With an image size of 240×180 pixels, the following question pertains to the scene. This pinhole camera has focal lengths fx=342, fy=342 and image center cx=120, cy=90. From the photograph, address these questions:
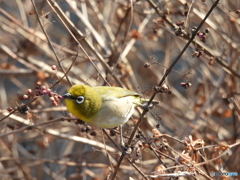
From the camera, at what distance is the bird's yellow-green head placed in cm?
320

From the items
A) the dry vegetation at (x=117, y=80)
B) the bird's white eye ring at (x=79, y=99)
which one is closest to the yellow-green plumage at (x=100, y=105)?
the bird's white eye ring at (x=79, y=99)

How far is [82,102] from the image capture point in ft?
10.8

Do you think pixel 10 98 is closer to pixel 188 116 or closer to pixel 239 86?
pixel 188 116

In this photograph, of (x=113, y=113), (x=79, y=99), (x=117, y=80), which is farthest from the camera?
(x=117, y=80)

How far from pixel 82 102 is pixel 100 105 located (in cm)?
29

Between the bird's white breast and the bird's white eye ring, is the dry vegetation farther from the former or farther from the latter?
the bird's white eye ring

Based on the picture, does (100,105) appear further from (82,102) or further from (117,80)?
(117,80)

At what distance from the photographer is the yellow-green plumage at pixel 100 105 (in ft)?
10.7

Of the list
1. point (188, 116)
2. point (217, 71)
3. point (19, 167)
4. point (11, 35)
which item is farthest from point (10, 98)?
point (217, 71)

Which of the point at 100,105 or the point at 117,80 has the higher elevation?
the point at 117,80

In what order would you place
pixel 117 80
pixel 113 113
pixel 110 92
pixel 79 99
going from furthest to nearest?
1. pixel 117 80
2. pixel 110 92
3. pixel 113 113
4. pixel 79 99

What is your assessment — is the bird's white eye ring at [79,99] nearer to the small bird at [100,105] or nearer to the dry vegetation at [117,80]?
the small bird at [100,105]

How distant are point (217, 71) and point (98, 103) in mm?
2762

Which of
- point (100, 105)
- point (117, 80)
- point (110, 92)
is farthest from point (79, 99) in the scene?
point (117, 80)
